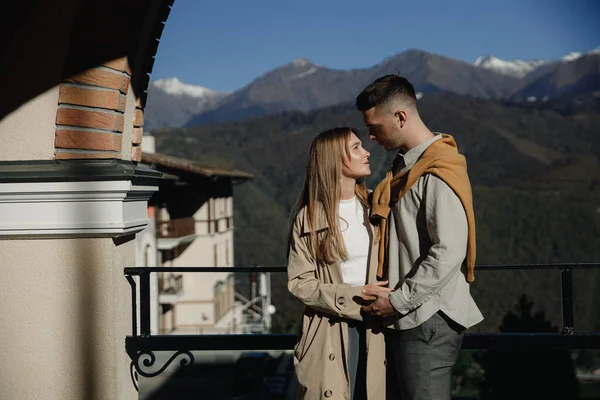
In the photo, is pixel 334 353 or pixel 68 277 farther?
pixel 68 277

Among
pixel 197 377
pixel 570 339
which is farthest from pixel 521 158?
pixel 570 339

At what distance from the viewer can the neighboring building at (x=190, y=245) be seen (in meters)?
20.2

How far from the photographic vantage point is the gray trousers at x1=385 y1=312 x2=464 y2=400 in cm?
248

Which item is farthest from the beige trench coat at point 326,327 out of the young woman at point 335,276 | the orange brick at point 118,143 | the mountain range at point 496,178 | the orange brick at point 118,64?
the mountain range at point 496,178

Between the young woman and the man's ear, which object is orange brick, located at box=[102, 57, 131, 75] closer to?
the young woman

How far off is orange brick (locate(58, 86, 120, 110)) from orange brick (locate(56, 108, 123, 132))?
0.03 metres

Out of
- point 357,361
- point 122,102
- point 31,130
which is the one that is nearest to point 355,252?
point 357,361

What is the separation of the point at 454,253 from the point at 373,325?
18.6 inches

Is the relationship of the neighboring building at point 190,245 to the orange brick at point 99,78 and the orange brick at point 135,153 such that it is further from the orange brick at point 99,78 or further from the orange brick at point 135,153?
the orange brick at point 99,78

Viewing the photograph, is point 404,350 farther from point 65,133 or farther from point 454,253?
point 65,133

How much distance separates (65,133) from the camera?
2945 mm

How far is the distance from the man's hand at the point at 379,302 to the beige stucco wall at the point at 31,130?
57.5 inches

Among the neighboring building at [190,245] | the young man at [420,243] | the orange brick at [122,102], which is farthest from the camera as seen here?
the neighboring building at [190,245]

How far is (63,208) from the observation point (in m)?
2.95
